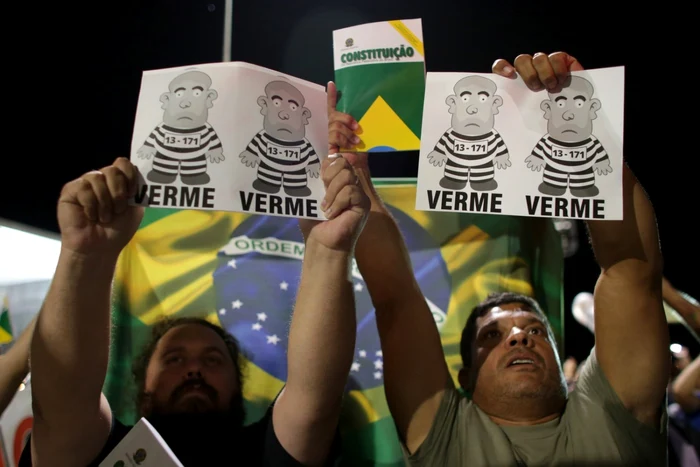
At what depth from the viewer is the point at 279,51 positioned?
7.76 ft

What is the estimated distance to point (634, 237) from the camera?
4.53 feet

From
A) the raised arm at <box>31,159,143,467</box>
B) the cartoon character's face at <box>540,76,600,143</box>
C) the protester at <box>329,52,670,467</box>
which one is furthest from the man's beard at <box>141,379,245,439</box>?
the cartoon character's face at <box>540,76,600,143</box>

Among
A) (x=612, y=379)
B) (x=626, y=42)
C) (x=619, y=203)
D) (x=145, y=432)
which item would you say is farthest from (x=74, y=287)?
(x=626, y=42)

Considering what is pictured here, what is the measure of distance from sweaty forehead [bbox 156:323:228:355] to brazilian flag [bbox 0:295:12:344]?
0.49 meters

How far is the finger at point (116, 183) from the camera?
1105mm

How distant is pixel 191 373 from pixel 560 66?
125 cm

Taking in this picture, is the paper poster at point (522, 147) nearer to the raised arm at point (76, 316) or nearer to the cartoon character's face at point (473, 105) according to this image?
the cartoon character's face at point (473, 105)

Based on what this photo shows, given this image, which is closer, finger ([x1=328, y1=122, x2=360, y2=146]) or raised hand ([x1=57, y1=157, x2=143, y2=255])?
raised hand ([x1=57, y1=157, x2=143, y2=255])

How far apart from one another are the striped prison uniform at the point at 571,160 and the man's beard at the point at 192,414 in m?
1.00

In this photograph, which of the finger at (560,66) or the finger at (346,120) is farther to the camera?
the finger at (346,120)

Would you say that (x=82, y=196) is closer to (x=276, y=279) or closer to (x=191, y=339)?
(x=191, y=339)

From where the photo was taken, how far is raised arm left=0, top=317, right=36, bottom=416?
1557 millimetres

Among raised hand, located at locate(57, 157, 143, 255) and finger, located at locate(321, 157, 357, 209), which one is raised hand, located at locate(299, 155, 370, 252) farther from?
raised hand, located at locate(57, 157, 143, 255)

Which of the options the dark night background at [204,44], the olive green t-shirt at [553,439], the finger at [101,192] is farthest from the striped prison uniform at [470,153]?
the dark night background at [204,44]
